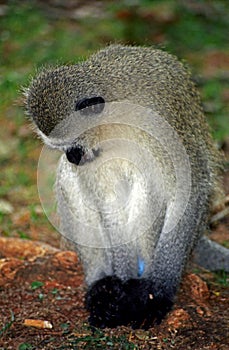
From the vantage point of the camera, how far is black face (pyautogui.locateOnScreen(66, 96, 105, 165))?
3.86m

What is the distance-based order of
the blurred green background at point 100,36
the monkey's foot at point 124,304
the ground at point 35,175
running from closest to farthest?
the ground at point 35,175 < the monkey's foot at point 124,304 < the blurred green background at point 100,36

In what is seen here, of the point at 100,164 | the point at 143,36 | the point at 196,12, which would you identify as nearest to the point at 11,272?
the point at 100,164

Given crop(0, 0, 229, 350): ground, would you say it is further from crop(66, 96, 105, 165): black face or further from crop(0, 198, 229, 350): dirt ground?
crop(66, 96, 105, 165): black face

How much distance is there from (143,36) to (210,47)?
2.61 ft

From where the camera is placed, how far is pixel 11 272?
4.73 meters

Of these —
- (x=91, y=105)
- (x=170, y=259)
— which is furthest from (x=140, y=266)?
(x=91, y=105)

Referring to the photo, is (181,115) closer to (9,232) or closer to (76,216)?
(76,216)

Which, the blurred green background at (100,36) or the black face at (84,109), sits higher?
the black face at (84,109)

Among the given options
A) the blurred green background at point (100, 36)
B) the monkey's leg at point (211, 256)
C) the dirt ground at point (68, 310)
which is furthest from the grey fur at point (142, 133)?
the blurred green background at point (100, 36)

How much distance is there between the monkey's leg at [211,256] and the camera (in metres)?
5.12

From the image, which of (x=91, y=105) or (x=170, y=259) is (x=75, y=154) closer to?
(x=91, y=105)

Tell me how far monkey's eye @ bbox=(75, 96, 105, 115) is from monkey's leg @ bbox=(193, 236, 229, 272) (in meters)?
1.55

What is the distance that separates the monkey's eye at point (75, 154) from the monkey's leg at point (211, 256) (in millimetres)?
1489

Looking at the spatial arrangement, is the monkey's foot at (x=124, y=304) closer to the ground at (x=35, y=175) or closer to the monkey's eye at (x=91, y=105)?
the ground at (x=35, y=175)
